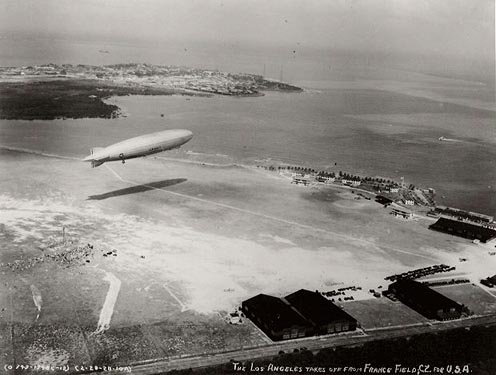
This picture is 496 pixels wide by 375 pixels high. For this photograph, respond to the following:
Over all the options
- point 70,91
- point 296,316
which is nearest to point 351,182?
point 296,316

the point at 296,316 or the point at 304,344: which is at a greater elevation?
the point at 296,316

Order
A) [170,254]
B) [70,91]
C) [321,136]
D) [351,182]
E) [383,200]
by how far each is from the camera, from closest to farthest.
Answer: [170,254]
[383,200]
[351,182]
[321,136]
[70,91]

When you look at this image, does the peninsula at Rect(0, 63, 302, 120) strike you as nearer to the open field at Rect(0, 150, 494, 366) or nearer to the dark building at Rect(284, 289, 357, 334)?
the open field at Rect(0, 150, 494, 366)

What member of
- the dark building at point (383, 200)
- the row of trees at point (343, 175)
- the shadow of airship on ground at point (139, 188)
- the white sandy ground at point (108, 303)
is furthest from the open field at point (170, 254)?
the row of trees at point (343, 175)

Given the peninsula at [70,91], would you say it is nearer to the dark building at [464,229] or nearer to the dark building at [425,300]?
the dark building at [464,229]

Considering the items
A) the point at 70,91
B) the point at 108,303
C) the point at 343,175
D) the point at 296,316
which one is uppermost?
the point at 70,91

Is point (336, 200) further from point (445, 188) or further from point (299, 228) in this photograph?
point (445, 188)

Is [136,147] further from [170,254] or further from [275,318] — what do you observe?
[275,318]
